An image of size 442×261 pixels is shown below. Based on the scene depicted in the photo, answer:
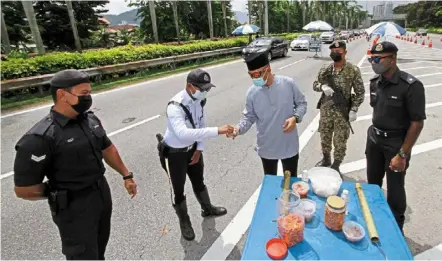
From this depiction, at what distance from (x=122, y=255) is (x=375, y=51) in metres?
3.52

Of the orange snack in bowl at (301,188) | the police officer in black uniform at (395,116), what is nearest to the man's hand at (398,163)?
the police officer in black uniform at (395,116)

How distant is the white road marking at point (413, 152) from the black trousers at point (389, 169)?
1452mm

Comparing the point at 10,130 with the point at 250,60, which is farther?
the point at 10,130

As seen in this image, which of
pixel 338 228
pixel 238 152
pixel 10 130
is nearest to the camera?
pixel 338 228

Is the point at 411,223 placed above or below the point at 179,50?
below

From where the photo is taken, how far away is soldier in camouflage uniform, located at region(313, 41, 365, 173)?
4383 millimetres

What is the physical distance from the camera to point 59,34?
29.2m

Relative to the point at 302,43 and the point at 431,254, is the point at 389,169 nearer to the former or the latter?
the point at 431,254

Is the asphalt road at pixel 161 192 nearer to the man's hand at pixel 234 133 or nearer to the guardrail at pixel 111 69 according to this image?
the man's hand at pixel 234 133

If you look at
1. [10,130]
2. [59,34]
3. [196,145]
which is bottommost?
[10,130]

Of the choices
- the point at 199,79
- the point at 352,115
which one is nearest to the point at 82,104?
the point at 199,79

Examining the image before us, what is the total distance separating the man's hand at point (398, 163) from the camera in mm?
2887

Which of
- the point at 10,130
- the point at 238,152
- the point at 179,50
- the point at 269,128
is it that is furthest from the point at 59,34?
the point at 269,128

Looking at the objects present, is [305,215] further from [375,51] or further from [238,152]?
[238,152]
